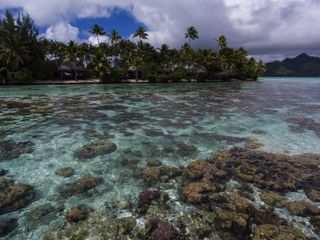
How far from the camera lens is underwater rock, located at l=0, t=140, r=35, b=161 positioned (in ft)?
31.6

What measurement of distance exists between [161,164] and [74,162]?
3.17m

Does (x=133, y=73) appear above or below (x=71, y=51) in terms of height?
below

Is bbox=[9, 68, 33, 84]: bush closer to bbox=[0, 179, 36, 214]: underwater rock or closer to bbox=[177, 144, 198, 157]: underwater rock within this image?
bbox=[177, 144, 198, 157]: underwater rock

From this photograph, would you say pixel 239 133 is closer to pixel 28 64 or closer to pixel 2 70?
pixel 2 70

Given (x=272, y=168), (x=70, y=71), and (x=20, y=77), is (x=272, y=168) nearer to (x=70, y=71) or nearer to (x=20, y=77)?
(x=20, y=77)

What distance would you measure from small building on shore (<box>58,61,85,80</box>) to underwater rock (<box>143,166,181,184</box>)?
54943 mm

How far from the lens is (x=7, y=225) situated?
5.45 m

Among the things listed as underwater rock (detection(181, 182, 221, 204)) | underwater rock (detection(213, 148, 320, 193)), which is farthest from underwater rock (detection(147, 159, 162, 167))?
underwater rock (detection(213, 148, 320, 193))

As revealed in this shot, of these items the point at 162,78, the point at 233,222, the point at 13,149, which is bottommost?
the point at 162,78

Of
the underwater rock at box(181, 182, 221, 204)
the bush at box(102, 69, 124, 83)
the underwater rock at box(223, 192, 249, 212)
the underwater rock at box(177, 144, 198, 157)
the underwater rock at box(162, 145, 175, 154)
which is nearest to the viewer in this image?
the underwater rock at box(223, 192, 249, 212)

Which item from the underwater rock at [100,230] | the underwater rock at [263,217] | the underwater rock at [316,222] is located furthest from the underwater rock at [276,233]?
the underwater rock at [100,230]

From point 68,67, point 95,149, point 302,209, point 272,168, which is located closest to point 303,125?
point 272,168

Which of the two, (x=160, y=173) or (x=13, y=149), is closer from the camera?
(x=160, y=173)

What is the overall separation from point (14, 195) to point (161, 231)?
13.6 ft
